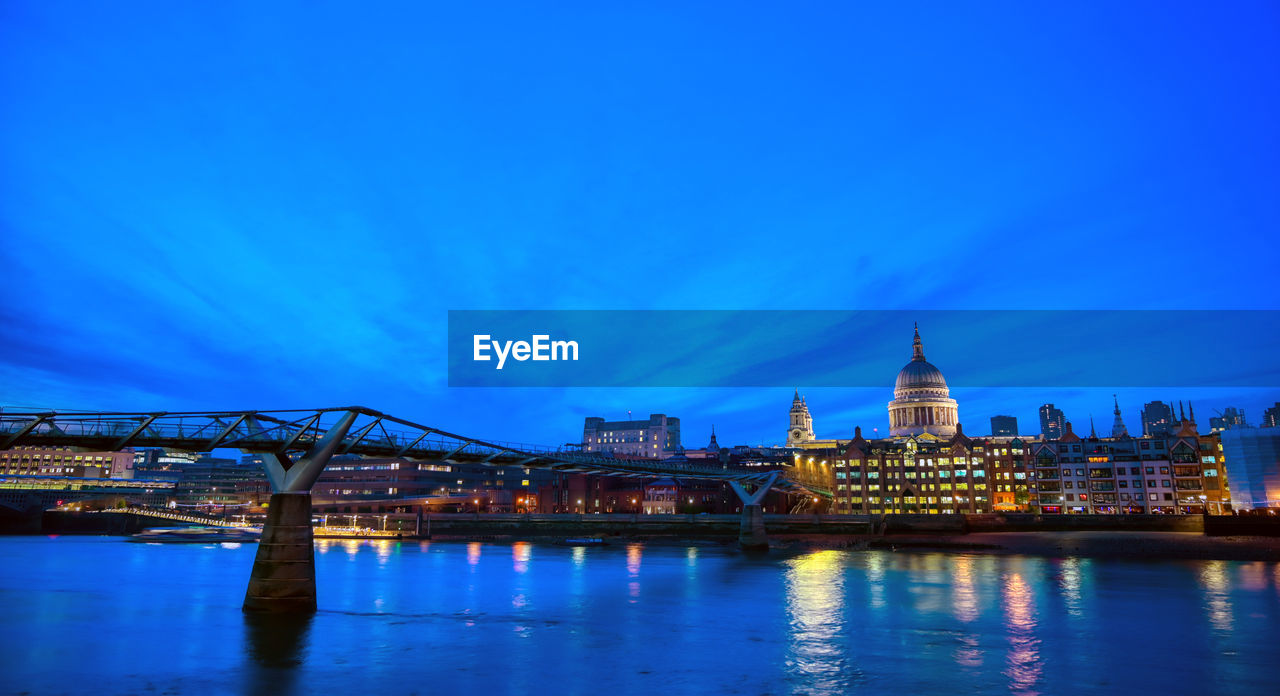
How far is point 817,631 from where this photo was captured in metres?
35.9

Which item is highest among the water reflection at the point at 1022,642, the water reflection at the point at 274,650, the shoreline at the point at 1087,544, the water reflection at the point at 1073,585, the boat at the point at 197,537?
the boat at the point at 197,537

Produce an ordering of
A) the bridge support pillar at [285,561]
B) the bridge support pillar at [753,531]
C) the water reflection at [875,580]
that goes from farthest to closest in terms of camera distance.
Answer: the bridge support pillar at [753,531] → the water reflection at [875,580] → the bridge support pillar at [285,561]

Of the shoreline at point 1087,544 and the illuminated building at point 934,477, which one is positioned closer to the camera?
the shoreline at point 1087,544

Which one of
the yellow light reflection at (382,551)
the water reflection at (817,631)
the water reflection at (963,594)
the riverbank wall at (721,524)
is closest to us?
the water reflection at (817,631)

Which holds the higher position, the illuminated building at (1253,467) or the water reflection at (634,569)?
the illuminated building at (1253,467)

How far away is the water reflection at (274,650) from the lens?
25.6 meters

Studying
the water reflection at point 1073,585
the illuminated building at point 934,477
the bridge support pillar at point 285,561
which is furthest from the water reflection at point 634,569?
the illuminated building at point 934,477

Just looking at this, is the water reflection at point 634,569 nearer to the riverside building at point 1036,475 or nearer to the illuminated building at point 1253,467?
the riverside building at point 1036,475

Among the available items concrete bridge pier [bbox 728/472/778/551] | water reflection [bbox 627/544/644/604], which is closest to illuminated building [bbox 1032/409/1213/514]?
concrete bridge pier [bbox 728/472/778/551]

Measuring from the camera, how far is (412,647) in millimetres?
32188

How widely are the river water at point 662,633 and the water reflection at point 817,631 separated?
0.17 metres

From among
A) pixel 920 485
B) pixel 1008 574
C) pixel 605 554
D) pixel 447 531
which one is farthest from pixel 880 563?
pixel 920 485

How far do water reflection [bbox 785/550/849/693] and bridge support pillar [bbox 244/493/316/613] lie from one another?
2240 centimetres

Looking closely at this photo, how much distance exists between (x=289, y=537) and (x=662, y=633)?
58.1 ft
